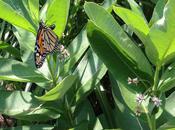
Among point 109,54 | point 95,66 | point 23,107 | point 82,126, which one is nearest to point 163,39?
point 109,54

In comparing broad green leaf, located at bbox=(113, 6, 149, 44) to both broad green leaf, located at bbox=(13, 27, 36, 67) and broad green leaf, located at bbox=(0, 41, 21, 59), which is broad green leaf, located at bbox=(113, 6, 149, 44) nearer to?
broad green leaf, located at bbox=(13, 27, 36, 67)

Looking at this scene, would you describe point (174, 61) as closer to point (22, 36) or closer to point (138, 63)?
point (138, 63)

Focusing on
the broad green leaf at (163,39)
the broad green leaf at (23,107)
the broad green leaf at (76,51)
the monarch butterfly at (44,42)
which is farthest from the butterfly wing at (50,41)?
the broad green leaf at (163,39)

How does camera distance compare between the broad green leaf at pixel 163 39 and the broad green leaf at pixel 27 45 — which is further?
the broad green leaf at pixel 27 45

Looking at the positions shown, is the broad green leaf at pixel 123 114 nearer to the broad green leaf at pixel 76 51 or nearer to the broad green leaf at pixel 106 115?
the broad green leaf at pixel 106 115

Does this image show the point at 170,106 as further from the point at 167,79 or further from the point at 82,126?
the point at 82,126

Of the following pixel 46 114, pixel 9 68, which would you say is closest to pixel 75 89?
pixel 46 114

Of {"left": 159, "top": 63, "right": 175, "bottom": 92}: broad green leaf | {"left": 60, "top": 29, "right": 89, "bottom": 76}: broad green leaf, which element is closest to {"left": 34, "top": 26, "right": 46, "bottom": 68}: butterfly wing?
{"left": 60, "top": 29, "right": 89, "bottom": 76}: broad green leaf
